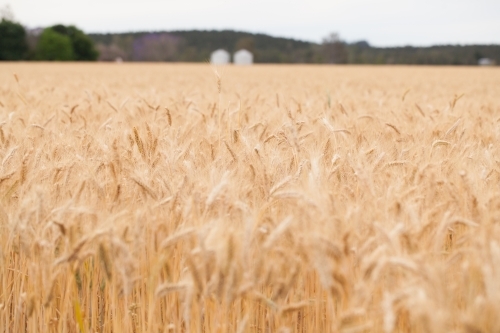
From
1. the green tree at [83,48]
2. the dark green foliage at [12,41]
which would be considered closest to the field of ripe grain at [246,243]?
the dark green foliage at [12,41]

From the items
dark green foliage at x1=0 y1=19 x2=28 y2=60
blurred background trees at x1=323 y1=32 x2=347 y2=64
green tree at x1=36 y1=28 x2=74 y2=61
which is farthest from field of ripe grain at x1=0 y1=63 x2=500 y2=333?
blurred background trees at x1=323 y1=32 x2=347 y2=64

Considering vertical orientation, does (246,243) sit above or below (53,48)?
above

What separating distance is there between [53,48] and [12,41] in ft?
12.8

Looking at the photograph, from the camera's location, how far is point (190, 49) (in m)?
76.2

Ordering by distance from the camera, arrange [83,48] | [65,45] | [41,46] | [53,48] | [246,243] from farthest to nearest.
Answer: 1. [83,48]
2. [65,45]
3. [41,46]
4. [53,48]
5. [246,243]

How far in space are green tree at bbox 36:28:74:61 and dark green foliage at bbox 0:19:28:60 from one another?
5.38ft

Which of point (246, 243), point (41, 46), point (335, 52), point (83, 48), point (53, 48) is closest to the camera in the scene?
point (246, 243)

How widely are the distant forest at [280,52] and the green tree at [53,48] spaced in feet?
35.6

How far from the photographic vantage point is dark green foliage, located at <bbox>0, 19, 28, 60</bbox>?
51.3 metres

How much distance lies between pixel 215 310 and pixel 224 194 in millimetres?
359

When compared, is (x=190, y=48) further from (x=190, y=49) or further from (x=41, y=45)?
(x=41, y=45)

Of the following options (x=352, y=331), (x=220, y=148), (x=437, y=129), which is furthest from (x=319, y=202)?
(x=437, y=129)

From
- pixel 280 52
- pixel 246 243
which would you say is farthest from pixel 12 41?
pixel 246 243

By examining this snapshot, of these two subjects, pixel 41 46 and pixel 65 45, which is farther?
pixel 65 45
